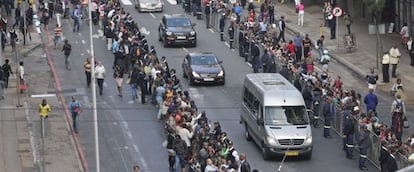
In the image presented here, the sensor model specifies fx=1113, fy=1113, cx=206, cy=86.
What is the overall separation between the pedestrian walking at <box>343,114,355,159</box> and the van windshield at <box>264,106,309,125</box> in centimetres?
122

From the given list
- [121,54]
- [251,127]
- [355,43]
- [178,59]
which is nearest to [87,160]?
[251,127]

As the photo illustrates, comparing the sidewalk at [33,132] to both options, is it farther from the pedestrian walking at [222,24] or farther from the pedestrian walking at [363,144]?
the pedestrian walking at [222,24]

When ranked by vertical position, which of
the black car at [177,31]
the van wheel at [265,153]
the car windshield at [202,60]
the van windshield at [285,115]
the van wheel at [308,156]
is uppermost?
the black car at [177,31]

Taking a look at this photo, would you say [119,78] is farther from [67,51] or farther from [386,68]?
[386,68]

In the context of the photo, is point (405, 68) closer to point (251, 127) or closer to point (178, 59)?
point (178, 59)

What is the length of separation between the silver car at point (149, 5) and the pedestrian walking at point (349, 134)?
110 ft

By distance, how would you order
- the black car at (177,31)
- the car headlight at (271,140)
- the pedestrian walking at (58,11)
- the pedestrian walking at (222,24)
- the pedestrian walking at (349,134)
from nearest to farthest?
1. the car headlight at (271,140)
2. the pedestrian walking at (349,134)
3. the black car at (177,31)
4. the pedestrian walking at (222,24)
5. the pedestrian walking at (58,11)

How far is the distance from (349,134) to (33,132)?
11.7m

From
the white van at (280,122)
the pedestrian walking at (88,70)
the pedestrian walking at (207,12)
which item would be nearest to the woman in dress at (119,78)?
the pedestrian walking at (88,70)

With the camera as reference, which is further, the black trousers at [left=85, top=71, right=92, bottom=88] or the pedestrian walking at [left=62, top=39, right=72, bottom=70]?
the pedestrian walking at [left=62, top=39, right=72, bottom=70]

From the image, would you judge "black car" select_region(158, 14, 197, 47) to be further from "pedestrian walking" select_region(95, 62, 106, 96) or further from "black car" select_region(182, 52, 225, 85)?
"pedestrian walking" select_region(95, 62, 106, 96)

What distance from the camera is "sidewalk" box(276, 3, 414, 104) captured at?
47.7 metres

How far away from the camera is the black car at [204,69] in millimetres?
45250

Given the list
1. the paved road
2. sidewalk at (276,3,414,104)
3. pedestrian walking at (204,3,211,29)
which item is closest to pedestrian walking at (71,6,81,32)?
the paved road
